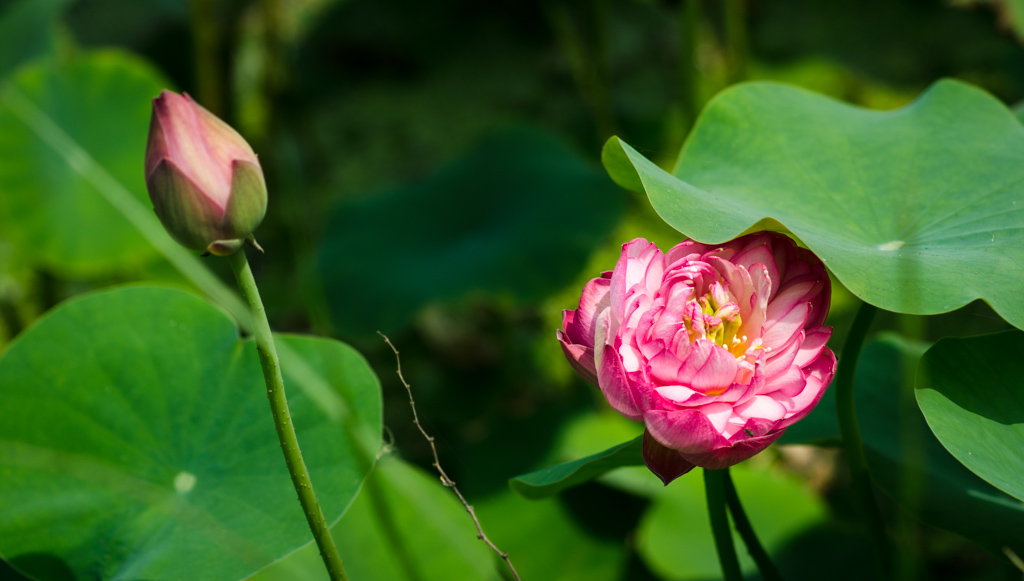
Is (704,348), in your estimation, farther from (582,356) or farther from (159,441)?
(159,441)

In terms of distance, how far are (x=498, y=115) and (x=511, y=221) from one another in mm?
917

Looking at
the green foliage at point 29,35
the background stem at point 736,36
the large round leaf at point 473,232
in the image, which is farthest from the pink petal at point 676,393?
the green foliage at point 29,35

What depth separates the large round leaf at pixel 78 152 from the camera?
1344 millimetres

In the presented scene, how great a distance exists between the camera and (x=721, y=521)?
17.4 inches

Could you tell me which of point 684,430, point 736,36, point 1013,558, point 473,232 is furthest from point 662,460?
point 736,36

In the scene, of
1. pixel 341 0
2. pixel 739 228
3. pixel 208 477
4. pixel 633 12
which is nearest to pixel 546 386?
pixel 208 477

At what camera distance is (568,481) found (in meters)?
0.46

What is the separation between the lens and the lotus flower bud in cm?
35

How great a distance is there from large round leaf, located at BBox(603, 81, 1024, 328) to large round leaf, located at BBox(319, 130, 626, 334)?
597 millimetres

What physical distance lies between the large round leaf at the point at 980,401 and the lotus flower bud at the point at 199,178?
386 millimetres

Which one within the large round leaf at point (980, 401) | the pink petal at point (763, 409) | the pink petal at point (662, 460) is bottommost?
the large round leaf at point (980, 401)

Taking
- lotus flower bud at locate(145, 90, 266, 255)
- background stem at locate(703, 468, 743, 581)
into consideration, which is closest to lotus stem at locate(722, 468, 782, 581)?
background stem at locate(703, 468, 743, 581)

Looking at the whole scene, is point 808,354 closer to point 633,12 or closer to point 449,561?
point 449,561

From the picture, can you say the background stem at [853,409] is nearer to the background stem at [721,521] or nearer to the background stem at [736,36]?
the background stem at [721,521]
